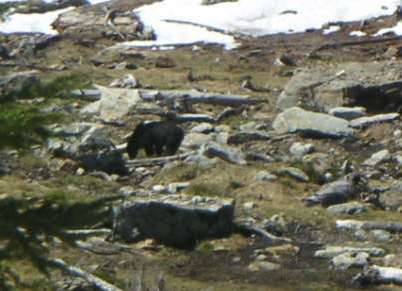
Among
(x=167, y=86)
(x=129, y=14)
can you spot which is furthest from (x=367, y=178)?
(x=129, y=14)

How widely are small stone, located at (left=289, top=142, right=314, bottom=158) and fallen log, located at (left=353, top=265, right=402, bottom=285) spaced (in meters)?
6.77

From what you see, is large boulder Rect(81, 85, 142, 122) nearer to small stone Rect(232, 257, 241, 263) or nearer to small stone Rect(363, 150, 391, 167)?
small stone Rect(363, 150, 391, 167)

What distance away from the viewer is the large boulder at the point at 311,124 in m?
20.6

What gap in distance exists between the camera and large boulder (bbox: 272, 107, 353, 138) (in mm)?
20625

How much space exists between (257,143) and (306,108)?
2.46 m

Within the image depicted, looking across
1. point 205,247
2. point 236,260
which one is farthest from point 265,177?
point 236,260

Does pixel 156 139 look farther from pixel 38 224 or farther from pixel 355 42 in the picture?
pixel 38 224

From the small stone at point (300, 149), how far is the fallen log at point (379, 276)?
6.77 metres

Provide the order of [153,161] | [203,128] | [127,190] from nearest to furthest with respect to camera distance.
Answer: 1. [127,190]
2. [153,161]
3. [203,128]

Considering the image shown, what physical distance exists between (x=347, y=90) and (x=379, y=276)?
10.6 meters

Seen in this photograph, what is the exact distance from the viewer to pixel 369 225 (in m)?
14.8

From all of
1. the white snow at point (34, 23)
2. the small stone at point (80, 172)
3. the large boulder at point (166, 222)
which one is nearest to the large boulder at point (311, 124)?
the small stone at point (80, 172)

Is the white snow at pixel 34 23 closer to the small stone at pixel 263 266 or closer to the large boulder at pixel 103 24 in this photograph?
the large boulder at pixel 103 24

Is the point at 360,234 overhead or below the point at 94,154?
overhead
